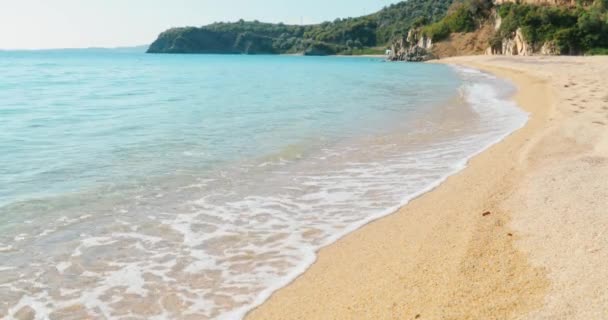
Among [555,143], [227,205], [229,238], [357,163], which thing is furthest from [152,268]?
[555,143]

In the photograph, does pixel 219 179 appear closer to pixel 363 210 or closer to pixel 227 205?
pixel 227 205

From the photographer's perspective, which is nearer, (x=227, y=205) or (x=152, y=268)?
(x=152, y=268)

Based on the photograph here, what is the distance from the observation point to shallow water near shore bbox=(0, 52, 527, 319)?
18.3 feet

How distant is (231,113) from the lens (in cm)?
2111

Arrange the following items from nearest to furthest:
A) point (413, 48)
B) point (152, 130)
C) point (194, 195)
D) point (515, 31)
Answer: point (194, 195), point (152, 130), point (515, 31), point (413, 48)

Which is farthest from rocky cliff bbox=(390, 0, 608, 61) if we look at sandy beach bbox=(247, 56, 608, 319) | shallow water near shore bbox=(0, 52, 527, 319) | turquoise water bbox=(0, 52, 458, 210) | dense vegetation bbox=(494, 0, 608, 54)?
sandy beach bbox=(247, 56, 608, 319)

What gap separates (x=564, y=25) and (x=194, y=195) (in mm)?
77125

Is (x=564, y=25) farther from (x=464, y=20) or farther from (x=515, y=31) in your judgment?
(x=464, y=20)

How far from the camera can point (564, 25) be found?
73.1m

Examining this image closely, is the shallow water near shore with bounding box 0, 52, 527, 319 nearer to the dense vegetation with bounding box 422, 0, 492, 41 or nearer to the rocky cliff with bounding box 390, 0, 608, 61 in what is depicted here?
the rocky cliff with bounding box 390, 0, 608, 61

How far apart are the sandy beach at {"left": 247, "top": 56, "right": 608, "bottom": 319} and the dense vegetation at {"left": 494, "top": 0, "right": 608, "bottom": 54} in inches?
2566

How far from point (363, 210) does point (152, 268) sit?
10.8ft

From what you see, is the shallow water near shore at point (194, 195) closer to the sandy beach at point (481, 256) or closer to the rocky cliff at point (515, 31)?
the sandy beach at point (481, 256)

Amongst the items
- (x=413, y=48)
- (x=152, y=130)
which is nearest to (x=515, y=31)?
(x=413, y=48)
